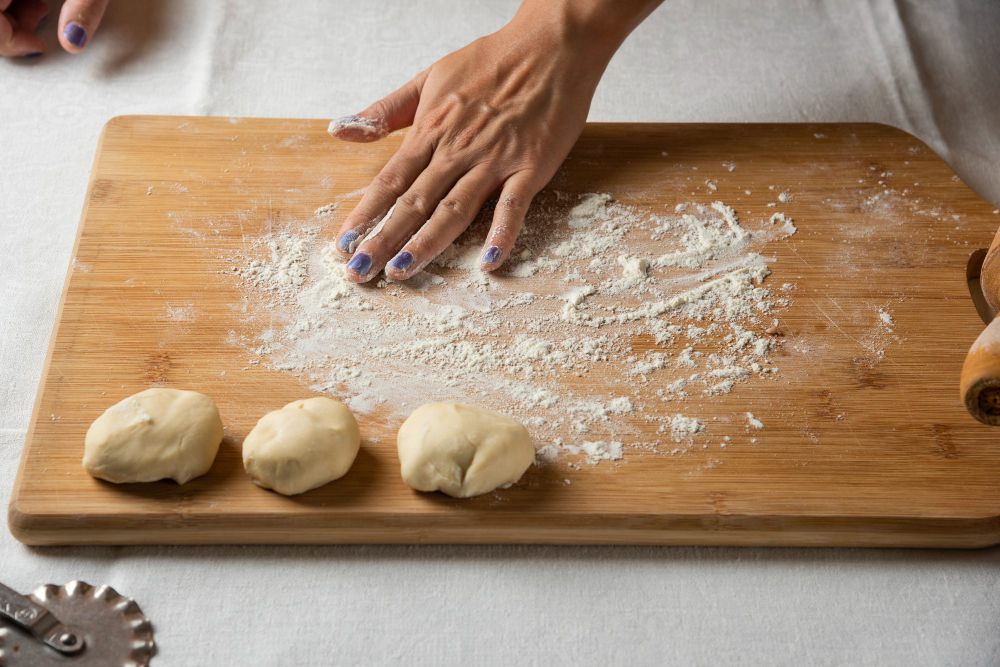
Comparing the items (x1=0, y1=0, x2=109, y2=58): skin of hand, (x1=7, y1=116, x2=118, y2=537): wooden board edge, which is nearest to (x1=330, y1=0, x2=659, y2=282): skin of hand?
(x1=7, y1=116, x2=118, y2=537): wooden board edge

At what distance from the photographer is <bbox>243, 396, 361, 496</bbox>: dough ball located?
47.6 inches

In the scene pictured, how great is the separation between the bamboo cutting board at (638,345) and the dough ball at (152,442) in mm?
32

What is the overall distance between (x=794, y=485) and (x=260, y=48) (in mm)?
1569

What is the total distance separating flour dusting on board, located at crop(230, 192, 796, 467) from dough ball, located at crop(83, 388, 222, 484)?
0.20 meters

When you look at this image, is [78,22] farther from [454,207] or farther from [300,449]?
[300,449]

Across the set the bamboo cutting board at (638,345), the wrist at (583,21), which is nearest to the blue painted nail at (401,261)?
the bamboo cutting board at (638,345)

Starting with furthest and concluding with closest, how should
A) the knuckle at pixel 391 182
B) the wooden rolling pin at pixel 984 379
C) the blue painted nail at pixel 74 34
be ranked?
the blue painted nail at pixel 74 34, the knuckle at pixel 391 182, the wooden rolling pin at pixel 984 379

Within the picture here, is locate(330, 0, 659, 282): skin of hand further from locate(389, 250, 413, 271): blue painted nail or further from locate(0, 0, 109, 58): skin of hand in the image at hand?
locate(0, 0, 109, 58): skin of hand

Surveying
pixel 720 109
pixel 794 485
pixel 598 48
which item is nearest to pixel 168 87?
pixel 598 48

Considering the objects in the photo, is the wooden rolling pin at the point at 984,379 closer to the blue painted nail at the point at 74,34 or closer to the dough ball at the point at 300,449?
the dough ball at the point at 300,449

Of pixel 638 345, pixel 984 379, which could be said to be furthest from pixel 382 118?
pixel 984 379

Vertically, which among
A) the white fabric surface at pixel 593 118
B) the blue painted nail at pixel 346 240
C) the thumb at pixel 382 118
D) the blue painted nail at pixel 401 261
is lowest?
the white fabric surface at pixel 593 118

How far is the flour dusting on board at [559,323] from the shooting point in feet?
4.52

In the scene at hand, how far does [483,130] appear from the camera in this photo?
5.56ft
